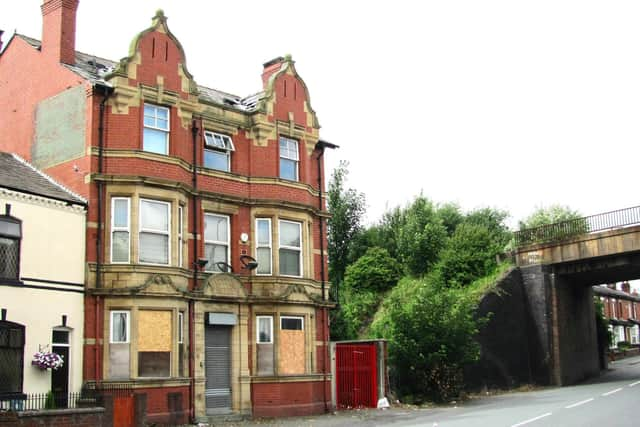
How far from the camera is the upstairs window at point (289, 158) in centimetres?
2777

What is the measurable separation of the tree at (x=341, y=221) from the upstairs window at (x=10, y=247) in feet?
100

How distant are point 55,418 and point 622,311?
7550 cm

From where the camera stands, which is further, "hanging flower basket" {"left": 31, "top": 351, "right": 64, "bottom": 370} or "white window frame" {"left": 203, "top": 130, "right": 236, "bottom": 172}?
"white window frame" {"left": 203, "top": 130, "right": 236, "bottom": 172}

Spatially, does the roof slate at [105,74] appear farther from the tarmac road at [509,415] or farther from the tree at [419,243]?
the tree at [419,243]

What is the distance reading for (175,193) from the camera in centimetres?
2358

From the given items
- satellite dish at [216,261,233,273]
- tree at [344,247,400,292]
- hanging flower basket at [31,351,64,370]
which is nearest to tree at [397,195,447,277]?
tree at [344,247,400,292]

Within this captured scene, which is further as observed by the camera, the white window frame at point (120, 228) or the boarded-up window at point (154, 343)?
the white window frame at point (120, 228)

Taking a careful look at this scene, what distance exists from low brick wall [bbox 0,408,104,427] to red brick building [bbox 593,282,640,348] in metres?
63.9

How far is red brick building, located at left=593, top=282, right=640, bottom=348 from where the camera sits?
3007 inches

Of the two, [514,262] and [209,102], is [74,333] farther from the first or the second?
[514,262]

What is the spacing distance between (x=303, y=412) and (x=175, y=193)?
8784 millimetres

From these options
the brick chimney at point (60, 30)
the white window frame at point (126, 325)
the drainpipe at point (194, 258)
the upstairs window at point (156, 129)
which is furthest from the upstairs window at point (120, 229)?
the brick chimney at point (60, 30)

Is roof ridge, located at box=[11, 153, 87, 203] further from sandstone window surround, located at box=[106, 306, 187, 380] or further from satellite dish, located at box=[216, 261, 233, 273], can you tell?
satellite dish, located at box=[216, 261, 233, 273]

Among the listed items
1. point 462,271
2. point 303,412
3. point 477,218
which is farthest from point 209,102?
A: point 477,218
